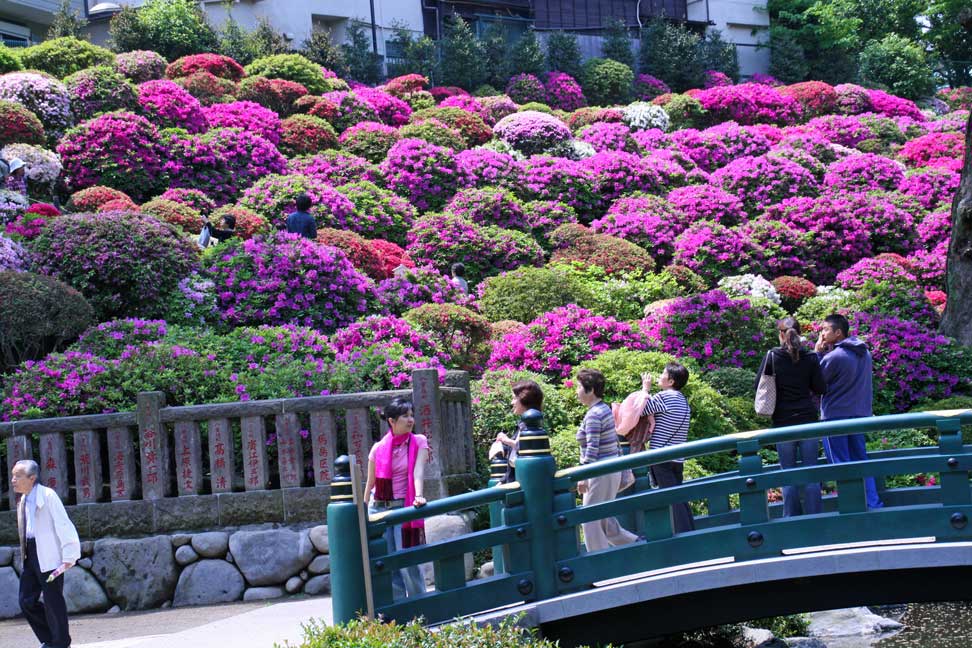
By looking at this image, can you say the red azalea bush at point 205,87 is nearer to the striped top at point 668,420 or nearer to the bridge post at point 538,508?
the striped top at point 668,420

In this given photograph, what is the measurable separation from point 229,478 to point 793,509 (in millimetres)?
4591

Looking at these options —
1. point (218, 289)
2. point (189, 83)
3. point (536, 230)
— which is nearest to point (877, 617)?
point (218, 289)

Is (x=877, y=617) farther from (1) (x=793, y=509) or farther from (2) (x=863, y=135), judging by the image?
(2) (x=863, y=135)

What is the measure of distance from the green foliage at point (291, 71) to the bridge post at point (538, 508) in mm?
22251

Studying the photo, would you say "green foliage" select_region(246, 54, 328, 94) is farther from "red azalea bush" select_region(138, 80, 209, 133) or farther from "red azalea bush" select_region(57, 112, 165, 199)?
"red azalea bush" select_region(57, 112, 165, 199)

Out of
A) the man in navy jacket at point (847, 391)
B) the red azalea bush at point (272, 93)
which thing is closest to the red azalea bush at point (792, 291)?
the man in navy jacket at point (847, 391)

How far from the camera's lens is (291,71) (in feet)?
91.2

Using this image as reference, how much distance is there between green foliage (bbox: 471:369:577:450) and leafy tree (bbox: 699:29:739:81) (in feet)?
93.5

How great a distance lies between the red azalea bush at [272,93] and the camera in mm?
26016

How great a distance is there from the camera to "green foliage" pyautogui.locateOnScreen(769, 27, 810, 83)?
3756cm

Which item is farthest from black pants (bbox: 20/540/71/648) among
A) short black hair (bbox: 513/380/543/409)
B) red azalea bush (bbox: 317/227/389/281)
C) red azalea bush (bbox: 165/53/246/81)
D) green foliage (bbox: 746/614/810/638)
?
red azalea bush (bbox: 165/53/246/81)

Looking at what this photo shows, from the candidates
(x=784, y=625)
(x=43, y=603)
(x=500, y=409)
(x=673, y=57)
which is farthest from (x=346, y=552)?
(x=673, y=57)

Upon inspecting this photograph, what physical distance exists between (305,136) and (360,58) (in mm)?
9575

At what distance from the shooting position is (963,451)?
684 centimetres
